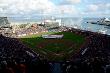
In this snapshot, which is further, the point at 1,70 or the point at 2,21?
the point at 2,21

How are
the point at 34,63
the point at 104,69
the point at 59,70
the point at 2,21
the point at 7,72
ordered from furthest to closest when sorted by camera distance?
the point at 2,21
the point at 59,70
the point at 34,63
the point at 104,69
the point at 7,72

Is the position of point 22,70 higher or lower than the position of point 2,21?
higher

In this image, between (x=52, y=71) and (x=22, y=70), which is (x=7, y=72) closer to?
(x=22, y=70)

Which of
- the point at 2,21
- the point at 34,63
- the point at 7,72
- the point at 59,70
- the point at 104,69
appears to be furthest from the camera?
the point at 2,21

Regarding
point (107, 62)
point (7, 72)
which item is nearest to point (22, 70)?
point (7, 72)

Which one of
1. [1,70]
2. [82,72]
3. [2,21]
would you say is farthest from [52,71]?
[2,21]

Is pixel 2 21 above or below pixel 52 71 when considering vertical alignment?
below

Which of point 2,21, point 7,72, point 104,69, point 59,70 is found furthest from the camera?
point 2,21

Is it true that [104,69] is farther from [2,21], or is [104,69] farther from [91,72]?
[2,21]

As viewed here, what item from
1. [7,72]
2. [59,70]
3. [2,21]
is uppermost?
[7,72]
